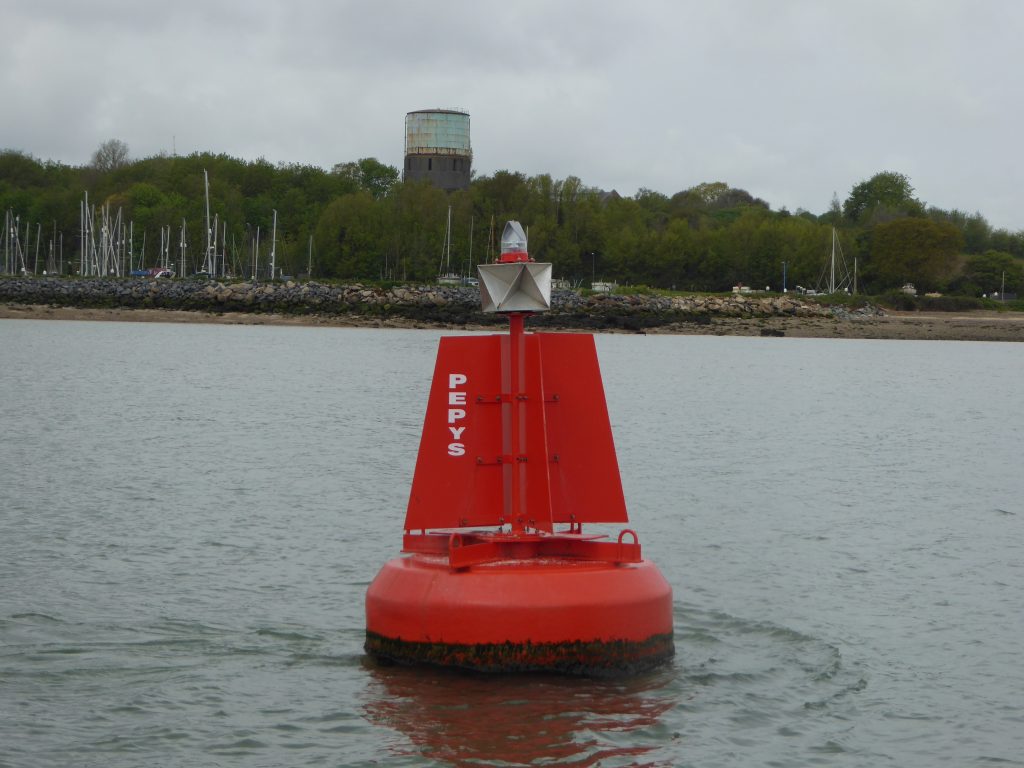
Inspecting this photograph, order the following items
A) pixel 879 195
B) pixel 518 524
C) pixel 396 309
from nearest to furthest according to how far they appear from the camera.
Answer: pixel 518 524 → pixel 396 309 → pixel 879 195

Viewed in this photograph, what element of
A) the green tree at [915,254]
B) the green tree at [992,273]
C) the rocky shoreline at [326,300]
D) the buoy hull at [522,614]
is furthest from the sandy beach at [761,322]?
the buoy hull at [522,614]

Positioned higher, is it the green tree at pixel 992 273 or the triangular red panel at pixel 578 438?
the green tree at pixel 992 273

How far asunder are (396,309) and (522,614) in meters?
99.5

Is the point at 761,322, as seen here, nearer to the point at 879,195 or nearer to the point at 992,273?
the point at 992,273

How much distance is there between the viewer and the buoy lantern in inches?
374

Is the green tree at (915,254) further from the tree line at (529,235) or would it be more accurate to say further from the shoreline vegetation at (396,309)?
the shoreline vegetation at (396,309)

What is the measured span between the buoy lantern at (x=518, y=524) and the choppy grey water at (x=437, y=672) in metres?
0.38

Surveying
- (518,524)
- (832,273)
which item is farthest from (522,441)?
(832,273)

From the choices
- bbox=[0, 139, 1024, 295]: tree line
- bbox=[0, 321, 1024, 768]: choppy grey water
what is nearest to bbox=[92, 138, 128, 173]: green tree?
bbox=[0, 139, 1024, 295]: tree line

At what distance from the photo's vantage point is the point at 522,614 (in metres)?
9.45

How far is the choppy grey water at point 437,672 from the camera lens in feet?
31.0

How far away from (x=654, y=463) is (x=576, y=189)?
107 metres

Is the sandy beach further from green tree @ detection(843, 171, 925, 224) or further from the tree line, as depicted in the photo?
green tree @ detection(843, 171, 925, 224)

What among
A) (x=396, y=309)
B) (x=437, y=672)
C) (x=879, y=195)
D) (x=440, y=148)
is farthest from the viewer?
(x=879, y=195)
